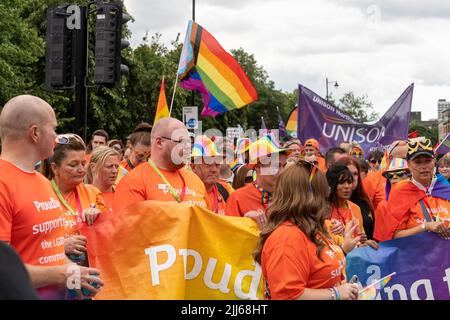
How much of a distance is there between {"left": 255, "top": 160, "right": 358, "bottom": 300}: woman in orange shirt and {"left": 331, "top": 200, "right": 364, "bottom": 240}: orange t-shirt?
2.38 meters

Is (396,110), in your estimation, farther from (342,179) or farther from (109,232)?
(109,232)

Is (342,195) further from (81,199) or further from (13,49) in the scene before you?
(13,49)

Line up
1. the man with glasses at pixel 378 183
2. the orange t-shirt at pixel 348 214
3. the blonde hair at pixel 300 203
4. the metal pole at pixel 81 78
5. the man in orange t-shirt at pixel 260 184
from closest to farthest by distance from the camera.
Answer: the blonde hair at pixel 300 203, the man in orange t-shirt at pixel 260 184, the orange t-shirt at pixel 348 214, the man with glasses at pixel 378 183, the metal pole at pixel 81 78

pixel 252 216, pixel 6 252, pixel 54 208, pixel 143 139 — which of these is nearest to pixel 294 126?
pixel 143 139

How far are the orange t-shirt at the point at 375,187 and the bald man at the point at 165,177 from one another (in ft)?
12.2

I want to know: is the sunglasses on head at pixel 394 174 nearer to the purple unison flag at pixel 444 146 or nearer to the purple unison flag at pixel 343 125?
the purple unison flag at pixel 343 125

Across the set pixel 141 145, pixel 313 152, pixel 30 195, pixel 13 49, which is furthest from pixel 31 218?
Result: pixel 13 49

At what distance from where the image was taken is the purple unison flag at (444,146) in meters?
14.1

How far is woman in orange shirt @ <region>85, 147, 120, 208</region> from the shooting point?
245 inches

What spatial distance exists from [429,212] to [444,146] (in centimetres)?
850

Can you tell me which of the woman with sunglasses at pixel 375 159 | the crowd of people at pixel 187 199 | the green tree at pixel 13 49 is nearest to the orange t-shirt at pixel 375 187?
the crowd of people at pixel 187 199

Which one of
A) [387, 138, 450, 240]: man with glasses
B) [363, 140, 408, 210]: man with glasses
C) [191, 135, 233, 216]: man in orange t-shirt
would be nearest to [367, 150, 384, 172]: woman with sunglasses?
[363, 140, 408, 210]: man with glasses

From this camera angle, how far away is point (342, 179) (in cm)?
663
